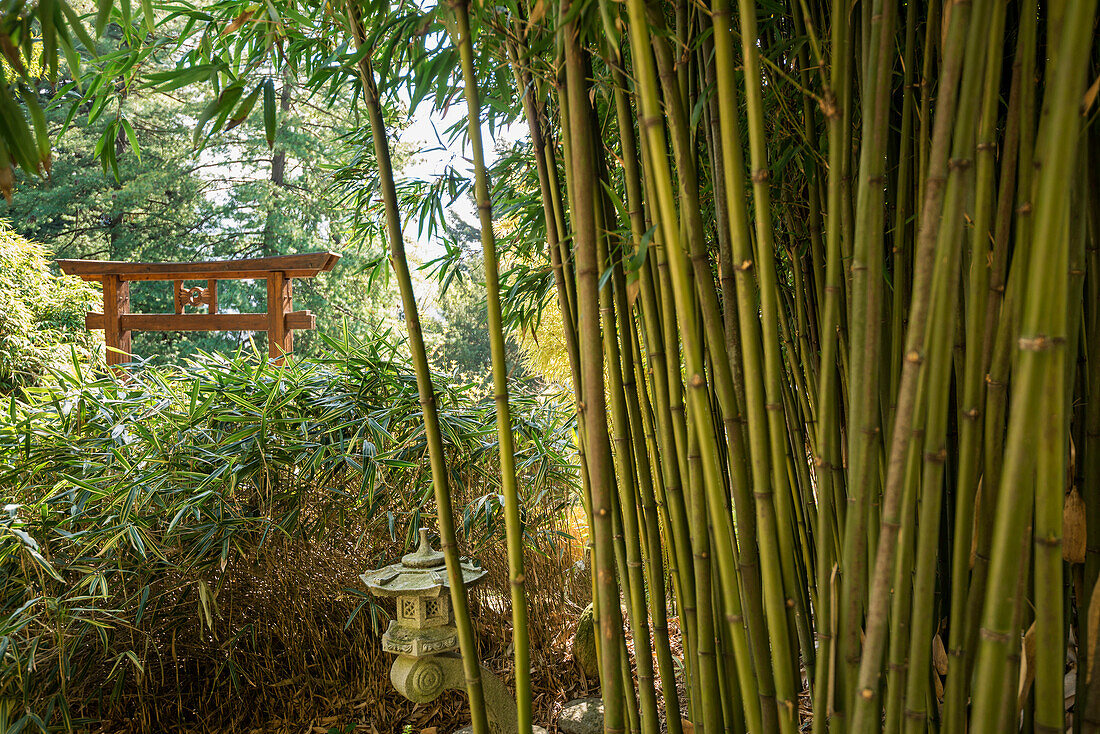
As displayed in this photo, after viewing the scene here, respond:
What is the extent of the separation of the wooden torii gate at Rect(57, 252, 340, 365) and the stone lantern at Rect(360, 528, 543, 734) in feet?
8.51

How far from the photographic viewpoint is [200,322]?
4453 millimetres

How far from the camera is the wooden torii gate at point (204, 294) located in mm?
3947

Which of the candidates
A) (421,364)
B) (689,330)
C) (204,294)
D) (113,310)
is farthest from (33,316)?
(689,330)

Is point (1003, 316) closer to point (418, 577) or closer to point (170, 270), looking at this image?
point (418, 577)

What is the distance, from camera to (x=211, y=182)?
26.7 feet

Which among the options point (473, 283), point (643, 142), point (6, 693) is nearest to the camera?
point (643, 142)

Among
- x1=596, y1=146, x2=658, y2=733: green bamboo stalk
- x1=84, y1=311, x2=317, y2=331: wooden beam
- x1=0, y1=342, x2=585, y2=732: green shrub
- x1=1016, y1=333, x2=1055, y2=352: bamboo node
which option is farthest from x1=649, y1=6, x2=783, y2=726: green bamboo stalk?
x1=84, y1=311, x2=317, y2=331: wooden beam

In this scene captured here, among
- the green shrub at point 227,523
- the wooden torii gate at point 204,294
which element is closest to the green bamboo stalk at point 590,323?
the green shrub at point 227,523

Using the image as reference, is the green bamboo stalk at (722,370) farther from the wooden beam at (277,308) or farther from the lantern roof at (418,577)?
the wooden beam at (277,308)

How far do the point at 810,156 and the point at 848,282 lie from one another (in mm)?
187

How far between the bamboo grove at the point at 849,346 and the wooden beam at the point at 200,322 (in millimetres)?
3368

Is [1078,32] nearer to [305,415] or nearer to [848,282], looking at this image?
[848,282]

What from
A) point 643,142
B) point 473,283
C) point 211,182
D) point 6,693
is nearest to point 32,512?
point 6,693

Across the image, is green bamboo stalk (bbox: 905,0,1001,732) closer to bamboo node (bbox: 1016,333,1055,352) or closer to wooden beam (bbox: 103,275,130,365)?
bamboo node (bbox: 1016,333,1055,352)
